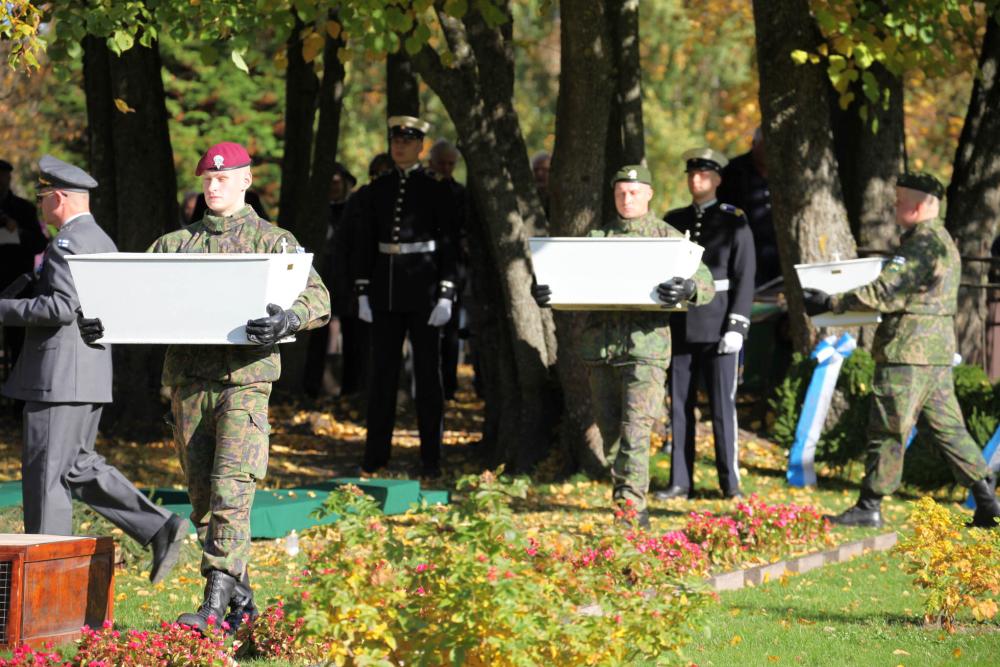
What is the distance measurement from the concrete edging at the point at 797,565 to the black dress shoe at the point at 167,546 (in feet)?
8.60

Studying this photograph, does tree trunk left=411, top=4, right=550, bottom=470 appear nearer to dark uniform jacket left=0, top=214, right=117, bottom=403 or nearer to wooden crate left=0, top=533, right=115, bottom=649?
dark uniform jacket left=0, top=214, right=117, bottom=403

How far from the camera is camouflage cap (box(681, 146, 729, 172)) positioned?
33.6 ft

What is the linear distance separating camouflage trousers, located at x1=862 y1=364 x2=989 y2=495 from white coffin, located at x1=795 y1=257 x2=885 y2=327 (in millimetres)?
387

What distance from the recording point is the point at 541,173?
14.3 m

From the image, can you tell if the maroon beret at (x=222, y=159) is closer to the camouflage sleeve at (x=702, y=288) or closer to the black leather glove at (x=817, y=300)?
the camouflage sleeve at (x=702, y=288)

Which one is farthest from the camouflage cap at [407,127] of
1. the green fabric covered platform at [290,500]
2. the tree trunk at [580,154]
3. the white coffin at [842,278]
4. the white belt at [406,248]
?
the white coffin at [842,278]

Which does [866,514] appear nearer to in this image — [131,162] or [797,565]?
[797,565]

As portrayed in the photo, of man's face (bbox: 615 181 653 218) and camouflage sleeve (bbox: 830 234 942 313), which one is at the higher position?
man's face (bbox: 615 181 653 218)

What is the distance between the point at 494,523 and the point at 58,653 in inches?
77.8

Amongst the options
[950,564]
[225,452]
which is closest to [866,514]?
[950,564]

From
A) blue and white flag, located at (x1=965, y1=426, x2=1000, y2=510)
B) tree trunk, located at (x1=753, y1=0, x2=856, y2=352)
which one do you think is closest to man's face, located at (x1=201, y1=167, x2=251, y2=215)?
blue and white flag, located at (x1=965, y1=426, x2=1000, y2=510)

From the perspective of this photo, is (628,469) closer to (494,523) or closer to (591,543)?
(591,543)

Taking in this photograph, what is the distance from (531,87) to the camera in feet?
128

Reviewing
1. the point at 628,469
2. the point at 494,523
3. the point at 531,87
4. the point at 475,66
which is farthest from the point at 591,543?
the point at 531,87
